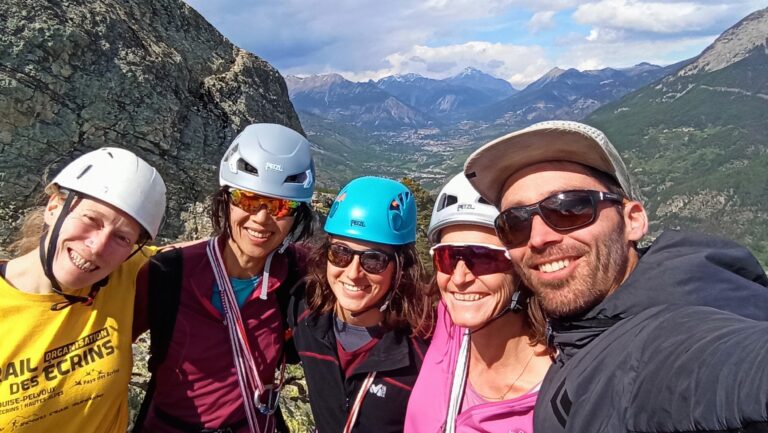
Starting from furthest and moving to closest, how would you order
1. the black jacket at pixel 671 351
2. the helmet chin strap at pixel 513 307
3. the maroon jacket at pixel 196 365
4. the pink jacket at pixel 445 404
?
the maroon jacket at pixel 196 365 → the helmet chin strap at pixel 513 307 → the pink jacket at pixel 445 404 → the black jacket at pixel 671 351

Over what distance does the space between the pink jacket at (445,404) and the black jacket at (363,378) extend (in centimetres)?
Answer: 26

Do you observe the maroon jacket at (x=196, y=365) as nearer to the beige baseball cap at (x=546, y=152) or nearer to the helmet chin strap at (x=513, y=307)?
the helmet chin strap at (x=513, y=307)

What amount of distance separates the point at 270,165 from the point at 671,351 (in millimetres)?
4027

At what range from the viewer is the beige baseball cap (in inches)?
113

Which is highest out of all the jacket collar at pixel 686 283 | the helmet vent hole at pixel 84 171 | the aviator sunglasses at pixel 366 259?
the helmet vent hole at pixel 84 171

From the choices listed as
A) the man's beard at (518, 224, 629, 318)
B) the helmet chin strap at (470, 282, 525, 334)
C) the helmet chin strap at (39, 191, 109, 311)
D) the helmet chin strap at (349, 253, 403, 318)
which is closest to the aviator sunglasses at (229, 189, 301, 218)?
the helmet chin strap at (349, 253, 403, 318)

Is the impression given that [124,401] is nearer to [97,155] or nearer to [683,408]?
[97,155]

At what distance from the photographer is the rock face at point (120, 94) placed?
1299 centimetres

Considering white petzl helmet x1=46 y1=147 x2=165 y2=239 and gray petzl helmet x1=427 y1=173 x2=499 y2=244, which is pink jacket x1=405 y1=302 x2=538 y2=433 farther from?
white petzl helmet x1=46 y1=147 x2=165 y2=239

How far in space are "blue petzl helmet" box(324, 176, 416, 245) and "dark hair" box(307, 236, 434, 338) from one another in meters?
0.16

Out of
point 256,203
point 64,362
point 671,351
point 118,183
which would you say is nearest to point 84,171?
point 118,183

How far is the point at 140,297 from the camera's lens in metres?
4.25

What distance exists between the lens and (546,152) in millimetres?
3123

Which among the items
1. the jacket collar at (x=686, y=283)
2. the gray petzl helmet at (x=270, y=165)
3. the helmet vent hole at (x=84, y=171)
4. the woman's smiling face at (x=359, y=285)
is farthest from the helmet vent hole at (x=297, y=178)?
the jacket collar at (x=686, y=283)
